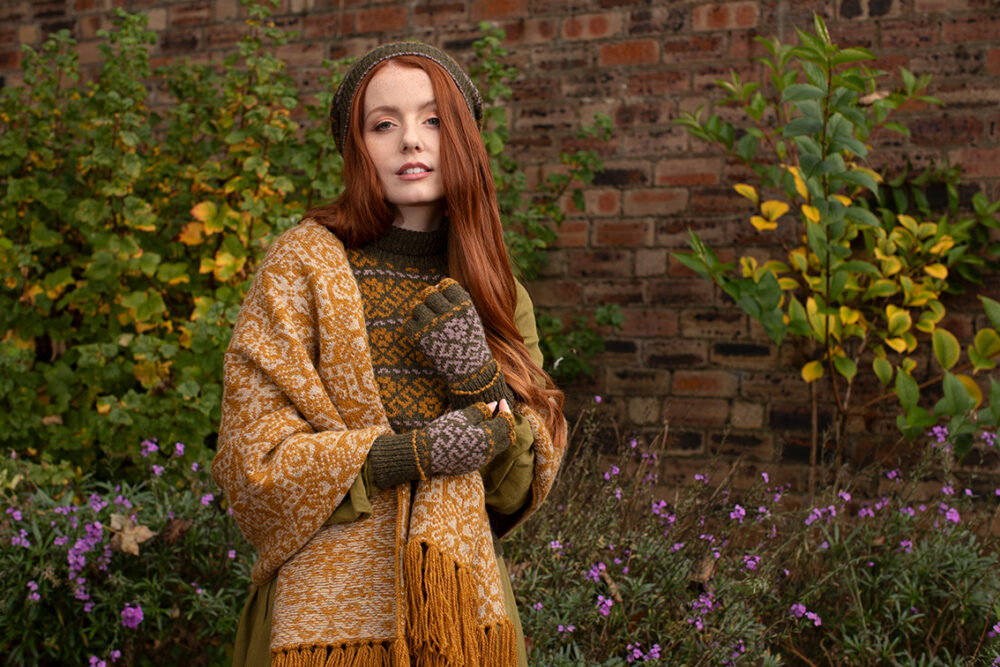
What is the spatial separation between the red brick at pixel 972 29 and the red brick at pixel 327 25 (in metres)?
2.39

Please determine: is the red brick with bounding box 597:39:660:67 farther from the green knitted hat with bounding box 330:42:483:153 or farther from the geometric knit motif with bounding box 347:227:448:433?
the geometric knit motif with bounding box 347:227:448:433

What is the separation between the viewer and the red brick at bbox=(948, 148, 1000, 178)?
2988 millimetres

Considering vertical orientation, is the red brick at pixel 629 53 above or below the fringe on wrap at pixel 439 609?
above

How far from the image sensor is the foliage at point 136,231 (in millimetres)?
2807

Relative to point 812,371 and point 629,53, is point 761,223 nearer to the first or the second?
point 812,371

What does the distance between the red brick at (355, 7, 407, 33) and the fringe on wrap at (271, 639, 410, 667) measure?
3036 mm

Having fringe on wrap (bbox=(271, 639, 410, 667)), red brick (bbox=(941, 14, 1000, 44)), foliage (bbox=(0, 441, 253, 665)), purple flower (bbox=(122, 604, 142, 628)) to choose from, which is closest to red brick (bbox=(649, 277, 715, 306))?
red brick (bbox=(941, 14, 1000, 44))

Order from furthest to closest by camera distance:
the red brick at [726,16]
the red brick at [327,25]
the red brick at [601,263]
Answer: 1. the red brick at [327,25]
2. the red brick at [601,263]
3. the red brick at [726,16]

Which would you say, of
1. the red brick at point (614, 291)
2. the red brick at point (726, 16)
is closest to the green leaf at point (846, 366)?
the red brick at point (614, 291)

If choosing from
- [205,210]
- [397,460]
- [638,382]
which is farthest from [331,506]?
[638,382]

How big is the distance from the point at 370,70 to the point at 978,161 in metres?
2.59

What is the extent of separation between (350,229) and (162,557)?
4.49 feet

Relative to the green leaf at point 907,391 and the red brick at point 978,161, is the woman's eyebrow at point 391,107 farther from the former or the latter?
the red brick at point 978,161

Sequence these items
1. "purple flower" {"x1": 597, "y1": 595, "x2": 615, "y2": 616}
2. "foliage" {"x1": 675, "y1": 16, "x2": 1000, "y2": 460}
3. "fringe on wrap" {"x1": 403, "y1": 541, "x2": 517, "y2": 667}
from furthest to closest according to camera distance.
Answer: "foliage" {"x1": 675, "y1": 16, "x2": 1000, "y2": 460} < "purple flower" {"x1": 597, "y1": 595, "x2": 615, "y2": 616} < "fringe on wrap" {"x1": 403, "y1": 541, "x2": 517, "y2": 667}
